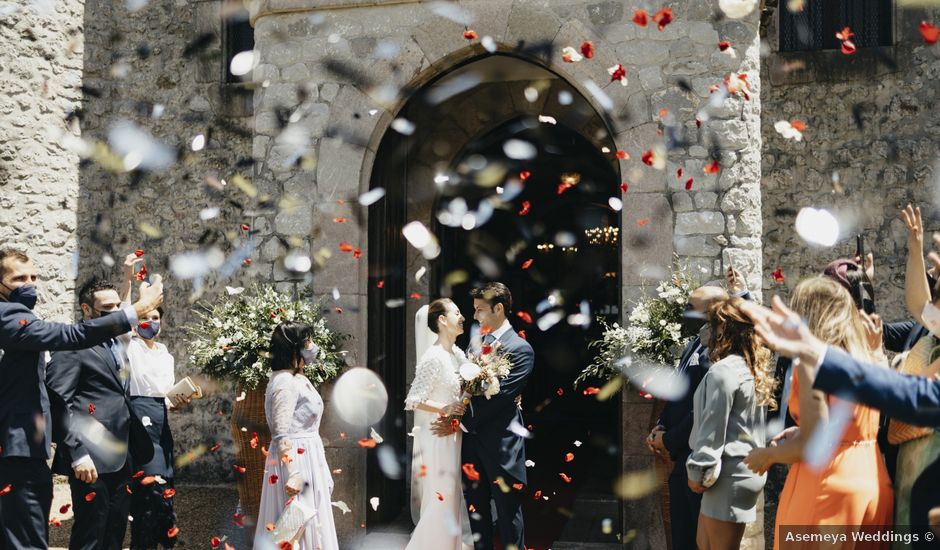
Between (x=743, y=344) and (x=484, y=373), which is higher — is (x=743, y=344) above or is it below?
above

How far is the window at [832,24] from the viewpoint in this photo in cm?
830

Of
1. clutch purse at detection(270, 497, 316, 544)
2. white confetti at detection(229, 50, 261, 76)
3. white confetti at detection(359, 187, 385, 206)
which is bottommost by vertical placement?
clutch purse at detection(270, 497, 316, 544)

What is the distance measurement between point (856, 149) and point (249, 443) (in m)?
6.18

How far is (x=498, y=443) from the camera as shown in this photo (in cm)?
530

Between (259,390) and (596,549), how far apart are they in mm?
2715

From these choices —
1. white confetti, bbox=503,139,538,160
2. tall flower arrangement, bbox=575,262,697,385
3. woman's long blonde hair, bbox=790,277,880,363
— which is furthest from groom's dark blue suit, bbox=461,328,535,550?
white confetti, bbox=503,139,538,160

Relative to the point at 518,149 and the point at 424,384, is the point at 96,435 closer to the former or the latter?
the point at 424,384

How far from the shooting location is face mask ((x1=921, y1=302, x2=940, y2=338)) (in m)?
3.07

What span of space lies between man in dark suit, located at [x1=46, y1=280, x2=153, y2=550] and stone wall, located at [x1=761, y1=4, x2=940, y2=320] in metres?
5.93

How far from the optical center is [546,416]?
493 inches

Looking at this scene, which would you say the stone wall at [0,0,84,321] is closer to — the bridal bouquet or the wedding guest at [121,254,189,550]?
the wedding guest at [121,254,189,550]

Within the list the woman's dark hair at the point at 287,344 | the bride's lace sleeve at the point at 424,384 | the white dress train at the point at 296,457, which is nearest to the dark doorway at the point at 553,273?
the bride's lace sleeve at the point at 424,384

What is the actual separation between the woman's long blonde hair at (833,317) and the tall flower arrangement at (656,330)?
98.2 inches

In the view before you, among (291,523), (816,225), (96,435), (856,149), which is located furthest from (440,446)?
(856,149)
